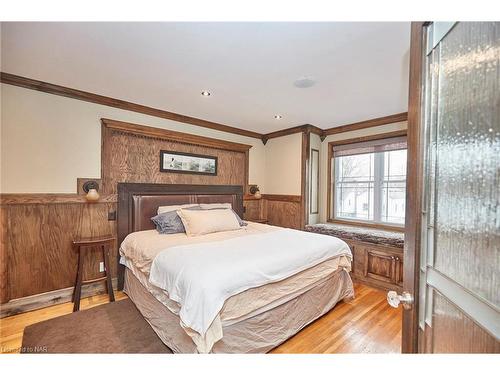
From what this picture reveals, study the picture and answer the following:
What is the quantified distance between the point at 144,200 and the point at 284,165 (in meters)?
2.53

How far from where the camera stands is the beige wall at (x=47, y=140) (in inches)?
91.9

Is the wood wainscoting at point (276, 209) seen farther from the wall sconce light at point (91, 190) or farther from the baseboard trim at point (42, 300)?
the baseboard trim at point (42, 300)

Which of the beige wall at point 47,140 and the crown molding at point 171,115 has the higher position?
the crown molding at point 171,115

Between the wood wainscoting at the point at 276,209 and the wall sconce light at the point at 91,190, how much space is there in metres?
2.38

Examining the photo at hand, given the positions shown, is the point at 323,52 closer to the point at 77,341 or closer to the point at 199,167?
the point at 199,167

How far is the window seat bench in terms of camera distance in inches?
117

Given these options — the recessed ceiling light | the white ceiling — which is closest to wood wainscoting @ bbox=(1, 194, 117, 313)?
the white ceiling

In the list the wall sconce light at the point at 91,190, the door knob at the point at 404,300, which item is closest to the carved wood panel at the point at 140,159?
the wall sconce light at the point at 91,190

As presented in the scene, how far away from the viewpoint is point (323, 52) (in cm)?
186

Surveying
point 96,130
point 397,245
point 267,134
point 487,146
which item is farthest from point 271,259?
point 267,134

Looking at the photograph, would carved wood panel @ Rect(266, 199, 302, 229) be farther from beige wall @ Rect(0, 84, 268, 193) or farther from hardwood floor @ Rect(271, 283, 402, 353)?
beige wall @ Rect(0, 84, 268, 193)

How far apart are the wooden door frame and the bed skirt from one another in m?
1.15

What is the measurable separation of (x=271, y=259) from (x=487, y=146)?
5.30 feet

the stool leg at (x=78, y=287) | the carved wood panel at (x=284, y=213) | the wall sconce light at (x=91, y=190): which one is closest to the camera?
the stool leg at (x=78, y=287)
